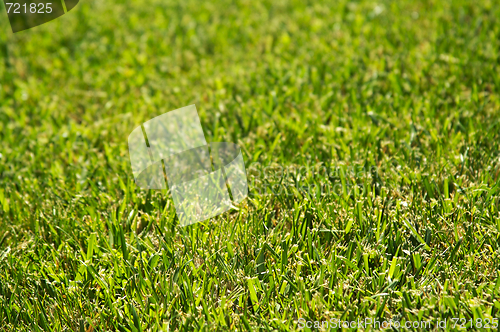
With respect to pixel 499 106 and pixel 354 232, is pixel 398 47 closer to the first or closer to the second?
pixel 499 106

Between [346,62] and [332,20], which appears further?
[332,20]

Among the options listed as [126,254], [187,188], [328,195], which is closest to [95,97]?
[187,188]

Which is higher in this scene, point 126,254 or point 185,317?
point 126,254

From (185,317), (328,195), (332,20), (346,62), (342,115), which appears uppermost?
(332,20)

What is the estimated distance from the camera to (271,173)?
2.69m

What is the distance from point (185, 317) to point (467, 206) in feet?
4.97

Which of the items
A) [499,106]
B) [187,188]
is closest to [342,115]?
[499,106]

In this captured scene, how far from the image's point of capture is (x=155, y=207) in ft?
8.36

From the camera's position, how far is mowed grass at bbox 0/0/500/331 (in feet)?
6.43

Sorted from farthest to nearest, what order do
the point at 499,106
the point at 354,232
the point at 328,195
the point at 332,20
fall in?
1. the point at 332,20
2. the point at 499,106
3. the point at 328,195
4. the point at 354,232

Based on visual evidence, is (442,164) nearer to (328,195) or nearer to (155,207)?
(328,195)

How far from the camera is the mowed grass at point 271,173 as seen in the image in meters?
1.96

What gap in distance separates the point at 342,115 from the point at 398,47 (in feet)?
4.48

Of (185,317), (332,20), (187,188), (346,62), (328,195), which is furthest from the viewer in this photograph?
(332,20)
